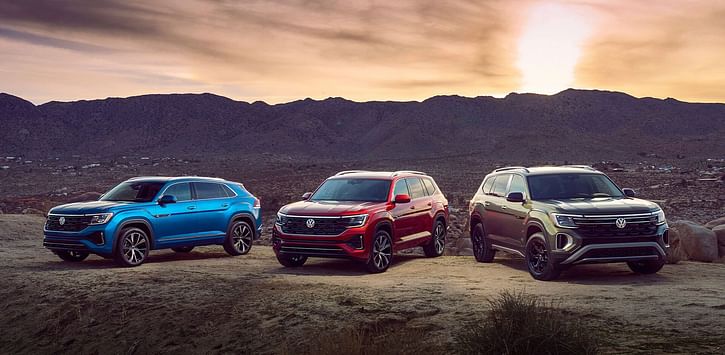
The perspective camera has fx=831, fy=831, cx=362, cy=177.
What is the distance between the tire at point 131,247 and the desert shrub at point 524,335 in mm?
9300

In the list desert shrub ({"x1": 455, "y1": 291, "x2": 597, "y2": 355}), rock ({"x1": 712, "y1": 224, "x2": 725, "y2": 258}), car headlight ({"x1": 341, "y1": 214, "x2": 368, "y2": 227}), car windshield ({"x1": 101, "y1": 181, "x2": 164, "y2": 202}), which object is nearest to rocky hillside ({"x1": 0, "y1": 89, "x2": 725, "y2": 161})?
rock ({"x1": 712, "y1": 224, "x2": 725, "y2": 258})

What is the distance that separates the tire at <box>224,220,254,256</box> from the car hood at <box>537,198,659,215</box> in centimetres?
774

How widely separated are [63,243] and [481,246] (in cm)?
888

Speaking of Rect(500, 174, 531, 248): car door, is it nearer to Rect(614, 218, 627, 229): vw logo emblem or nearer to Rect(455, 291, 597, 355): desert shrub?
Rect(614, 218, 627, 229): vw logo emblem

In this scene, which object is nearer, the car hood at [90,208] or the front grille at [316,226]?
the front grille at [316,226]

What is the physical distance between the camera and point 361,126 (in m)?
144

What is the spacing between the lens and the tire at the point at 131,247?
16.9 m

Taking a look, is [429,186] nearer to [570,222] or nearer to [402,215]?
[402,215]

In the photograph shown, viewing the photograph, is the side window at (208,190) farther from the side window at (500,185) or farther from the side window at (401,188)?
the side window at (500,185)

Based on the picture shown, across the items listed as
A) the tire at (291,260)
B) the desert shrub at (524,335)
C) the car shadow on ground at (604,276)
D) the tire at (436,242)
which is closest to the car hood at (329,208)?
the tire at (291,260)

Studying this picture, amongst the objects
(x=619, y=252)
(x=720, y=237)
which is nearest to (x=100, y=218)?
(x=619, y=252)

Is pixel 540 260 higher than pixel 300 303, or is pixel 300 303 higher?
pixel 540 260

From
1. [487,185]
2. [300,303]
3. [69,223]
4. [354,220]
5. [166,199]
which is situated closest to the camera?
[300,303]

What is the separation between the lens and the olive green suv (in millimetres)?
14219
